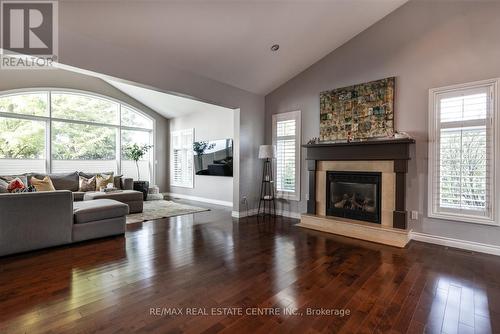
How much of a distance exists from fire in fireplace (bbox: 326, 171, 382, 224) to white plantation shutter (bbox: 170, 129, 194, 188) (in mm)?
4621

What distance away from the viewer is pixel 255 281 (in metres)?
2.39

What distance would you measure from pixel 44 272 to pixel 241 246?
2.19 metres

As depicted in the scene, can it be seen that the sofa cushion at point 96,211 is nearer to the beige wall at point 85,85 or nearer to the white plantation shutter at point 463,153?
the beige wall at point 85,85

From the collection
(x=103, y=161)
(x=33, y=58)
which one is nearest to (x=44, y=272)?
(x=33, y=58)

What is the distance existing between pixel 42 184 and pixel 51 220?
2639 millimetres

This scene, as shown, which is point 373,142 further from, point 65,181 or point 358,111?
point 65,181

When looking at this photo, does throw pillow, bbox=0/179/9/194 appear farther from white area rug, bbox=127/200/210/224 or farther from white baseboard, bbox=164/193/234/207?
white baseboard, bbox=164/193/234/207

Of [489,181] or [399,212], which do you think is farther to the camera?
[399,212]

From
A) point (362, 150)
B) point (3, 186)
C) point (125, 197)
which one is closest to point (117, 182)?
point (125, 197)

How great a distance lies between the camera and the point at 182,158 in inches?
319

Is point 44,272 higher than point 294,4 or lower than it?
lower

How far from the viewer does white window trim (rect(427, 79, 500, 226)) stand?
3.11 m

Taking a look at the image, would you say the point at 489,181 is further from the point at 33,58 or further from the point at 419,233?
the point at 33,58

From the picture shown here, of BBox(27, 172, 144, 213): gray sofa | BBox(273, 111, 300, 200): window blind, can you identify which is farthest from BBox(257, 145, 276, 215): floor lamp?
BBox(27, 172, 144, 213): gray sofa
